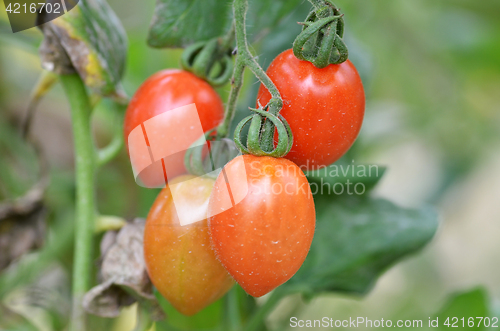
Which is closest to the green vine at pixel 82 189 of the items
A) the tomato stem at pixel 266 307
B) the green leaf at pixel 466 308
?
the tomato stem at pixel 266 307

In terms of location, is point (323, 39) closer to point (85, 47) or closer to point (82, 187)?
point (85, 47)

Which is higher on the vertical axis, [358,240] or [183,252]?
[183,252]

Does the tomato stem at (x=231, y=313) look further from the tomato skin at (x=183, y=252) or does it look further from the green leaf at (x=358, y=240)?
the tomato skin at (x=183, y=252)

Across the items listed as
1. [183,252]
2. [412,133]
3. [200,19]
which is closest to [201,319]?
[183,252]

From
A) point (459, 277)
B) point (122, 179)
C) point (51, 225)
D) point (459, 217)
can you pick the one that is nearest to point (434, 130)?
point (459, 217)

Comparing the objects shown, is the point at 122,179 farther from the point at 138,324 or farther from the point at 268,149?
the point at 268,149
